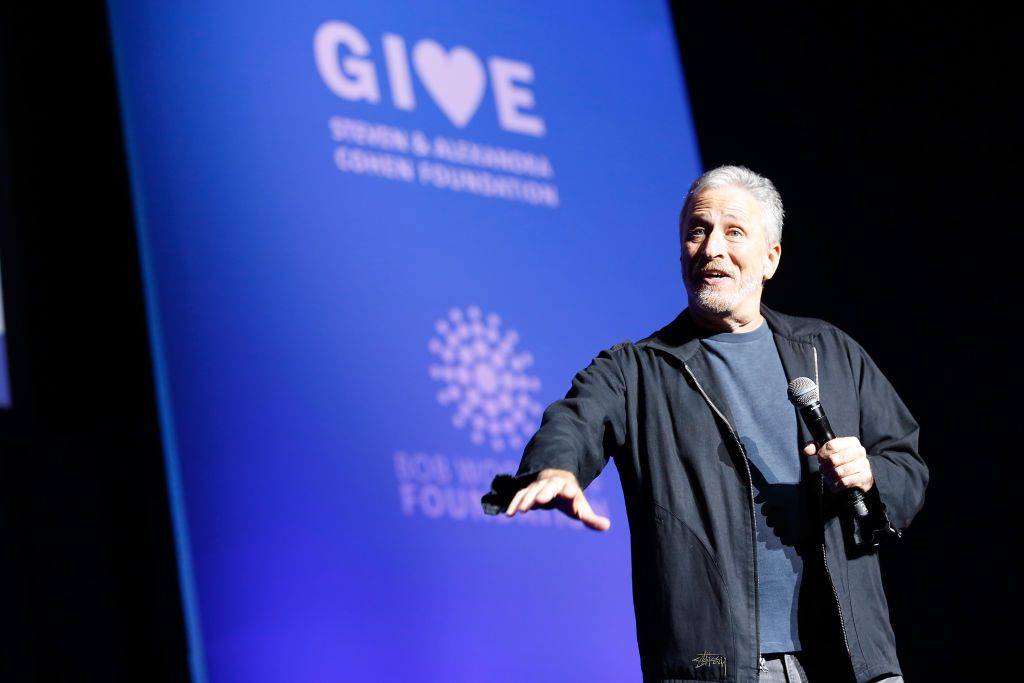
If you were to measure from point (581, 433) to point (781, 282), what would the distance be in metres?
2.53

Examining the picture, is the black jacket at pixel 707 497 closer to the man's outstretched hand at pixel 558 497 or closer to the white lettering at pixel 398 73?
the man's outstretched hand at pixel 558 497

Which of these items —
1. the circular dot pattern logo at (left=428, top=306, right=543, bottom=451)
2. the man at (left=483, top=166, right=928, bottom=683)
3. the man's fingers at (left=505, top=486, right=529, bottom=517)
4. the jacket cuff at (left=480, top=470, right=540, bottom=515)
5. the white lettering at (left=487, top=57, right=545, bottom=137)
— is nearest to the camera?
the man's fingers at (left=505, top=486, right=529, bottom=517)

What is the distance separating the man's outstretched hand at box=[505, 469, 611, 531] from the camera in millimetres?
1693

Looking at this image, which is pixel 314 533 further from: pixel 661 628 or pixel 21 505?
pixel 661 628

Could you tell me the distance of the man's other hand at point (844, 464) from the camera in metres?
1.87

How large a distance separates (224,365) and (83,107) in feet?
2.61

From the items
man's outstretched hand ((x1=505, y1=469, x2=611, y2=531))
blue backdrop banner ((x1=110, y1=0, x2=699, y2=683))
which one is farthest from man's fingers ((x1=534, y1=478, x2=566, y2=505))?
blue backdrop banner ((x1=110, y1=0, x2=699, y2=683))

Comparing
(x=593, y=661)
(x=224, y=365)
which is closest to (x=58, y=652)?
(x=224, y=365)

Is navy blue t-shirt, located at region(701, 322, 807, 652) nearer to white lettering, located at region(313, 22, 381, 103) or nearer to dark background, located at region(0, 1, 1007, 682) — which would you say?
dark background, located at region(0, 1, 1007, 682)

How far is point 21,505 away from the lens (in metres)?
2.97

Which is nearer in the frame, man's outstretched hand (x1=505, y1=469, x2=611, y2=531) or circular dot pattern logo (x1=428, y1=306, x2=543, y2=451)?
man's outstretched hand (x1=505, y1=469, x2=611, y2=531)

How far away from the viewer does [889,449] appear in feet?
6.88

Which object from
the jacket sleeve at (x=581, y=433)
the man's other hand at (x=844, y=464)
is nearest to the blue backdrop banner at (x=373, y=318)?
the jacket sleeve at (x=581, y=433)

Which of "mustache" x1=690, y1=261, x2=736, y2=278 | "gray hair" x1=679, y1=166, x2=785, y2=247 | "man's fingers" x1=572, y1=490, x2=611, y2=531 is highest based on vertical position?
"gray hair" x1=679, y1=166, x2=785, y2=247
